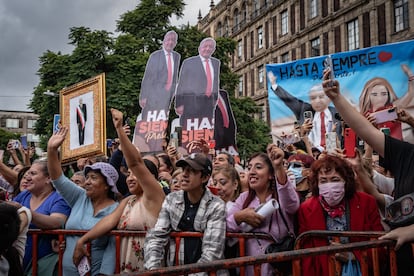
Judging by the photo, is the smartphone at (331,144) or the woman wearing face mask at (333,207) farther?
the smartphone at (331,144)

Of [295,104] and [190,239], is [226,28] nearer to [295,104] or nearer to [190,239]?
[295,104]

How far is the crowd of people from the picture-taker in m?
2.92

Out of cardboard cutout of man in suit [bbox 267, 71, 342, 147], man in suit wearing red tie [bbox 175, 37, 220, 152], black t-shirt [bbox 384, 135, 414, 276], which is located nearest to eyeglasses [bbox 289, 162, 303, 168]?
cardboard cutout of man in suit [bbox 267, 71, 342, 147]

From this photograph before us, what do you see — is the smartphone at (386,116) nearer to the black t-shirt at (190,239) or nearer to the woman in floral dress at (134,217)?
the black t-shirt at (190,239)

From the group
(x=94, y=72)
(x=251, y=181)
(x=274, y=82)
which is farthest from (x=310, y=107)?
(x=94, y=72)

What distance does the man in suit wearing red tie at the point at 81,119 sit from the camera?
5.34 m

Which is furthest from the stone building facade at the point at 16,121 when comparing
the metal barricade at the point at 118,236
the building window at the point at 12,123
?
the metal barricade at the point at 118,236

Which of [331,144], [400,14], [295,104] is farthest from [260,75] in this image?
[331,144]

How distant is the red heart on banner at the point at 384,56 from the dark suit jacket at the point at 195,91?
3494 mm

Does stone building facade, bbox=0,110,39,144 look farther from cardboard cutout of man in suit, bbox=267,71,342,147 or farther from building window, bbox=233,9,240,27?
cardboard cutout of man in suit, bbox=267,71,342,147

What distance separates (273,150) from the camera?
3.35 metres

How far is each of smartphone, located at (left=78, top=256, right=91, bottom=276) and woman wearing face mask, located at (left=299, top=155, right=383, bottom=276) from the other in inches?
62.7

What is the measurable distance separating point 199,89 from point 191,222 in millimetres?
6269

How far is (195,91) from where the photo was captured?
368 inches
